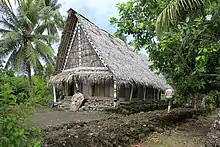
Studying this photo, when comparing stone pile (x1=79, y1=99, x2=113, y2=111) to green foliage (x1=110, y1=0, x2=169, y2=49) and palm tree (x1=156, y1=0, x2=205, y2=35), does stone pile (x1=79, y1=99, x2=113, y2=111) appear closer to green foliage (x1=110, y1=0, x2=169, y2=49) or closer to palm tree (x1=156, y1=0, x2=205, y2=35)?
green foliage (x1=110, y1=0, x2=169, y2=49)

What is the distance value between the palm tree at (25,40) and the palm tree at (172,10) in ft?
37.0

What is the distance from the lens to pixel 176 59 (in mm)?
7258

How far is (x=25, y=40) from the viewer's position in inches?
691

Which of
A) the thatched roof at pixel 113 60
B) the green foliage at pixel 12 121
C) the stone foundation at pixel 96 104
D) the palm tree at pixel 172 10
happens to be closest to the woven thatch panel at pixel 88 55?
the thatched roof at pixel 113 60

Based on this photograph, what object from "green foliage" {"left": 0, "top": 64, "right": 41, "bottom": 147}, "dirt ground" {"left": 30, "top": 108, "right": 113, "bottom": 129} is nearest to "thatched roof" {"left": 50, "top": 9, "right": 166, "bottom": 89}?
"dirt ground" {"left": 30, "top": 108, "right": 113, "bottom": 129}

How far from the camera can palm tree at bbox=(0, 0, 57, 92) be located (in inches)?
649

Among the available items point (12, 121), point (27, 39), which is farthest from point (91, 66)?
point (12, 121)

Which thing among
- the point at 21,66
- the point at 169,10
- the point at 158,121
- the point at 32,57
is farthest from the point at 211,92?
the point at 21,66

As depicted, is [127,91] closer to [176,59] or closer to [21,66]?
[21,66]

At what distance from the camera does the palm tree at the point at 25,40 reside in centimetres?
1648

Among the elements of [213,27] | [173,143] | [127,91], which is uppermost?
[213,27]

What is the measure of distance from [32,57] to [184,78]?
1169 centimetres

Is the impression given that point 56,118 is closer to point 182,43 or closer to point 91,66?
point 91,66

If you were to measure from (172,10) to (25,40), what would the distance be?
13239 millimetres
